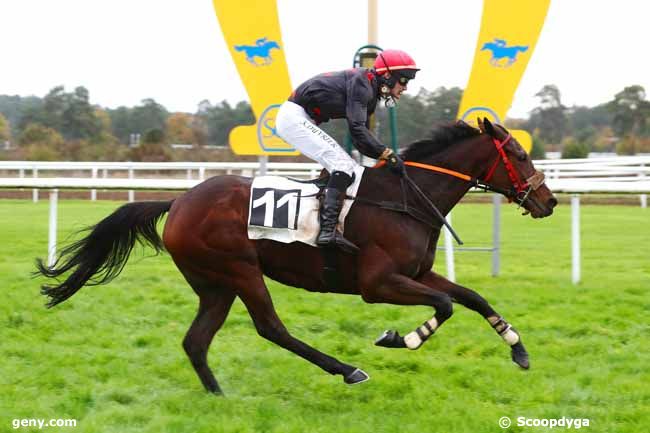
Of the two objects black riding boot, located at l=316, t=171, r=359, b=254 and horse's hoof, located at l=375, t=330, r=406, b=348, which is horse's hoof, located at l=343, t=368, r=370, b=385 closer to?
horse's hoof, located at l=375, t=330, r=406, b=348

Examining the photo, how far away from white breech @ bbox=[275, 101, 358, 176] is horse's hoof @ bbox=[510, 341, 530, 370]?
1.36m

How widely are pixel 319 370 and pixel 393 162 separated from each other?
1.37m

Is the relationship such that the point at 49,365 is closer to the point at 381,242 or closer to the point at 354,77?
the point at 381,242

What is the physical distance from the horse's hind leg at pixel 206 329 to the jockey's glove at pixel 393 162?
1182 millimetres

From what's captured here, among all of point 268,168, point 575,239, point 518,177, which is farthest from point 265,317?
point 268,168

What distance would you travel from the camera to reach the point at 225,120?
107 ft

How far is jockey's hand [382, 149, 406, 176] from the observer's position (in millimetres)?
5074

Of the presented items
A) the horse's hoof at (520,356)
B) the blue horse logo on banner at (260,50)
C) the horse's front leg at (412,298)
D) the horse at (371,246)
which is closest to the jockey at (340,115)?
the horse at (371,246)

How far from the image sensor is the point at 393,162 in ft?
16.7

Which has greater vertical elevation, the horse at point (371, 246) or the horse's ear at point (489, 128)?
the horse's ear at point (489, 128)

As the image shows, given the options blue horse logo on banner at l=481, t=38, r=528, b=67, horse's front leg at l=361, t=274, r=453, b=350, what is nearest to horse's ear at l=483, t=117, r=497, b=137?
horse's front leg at l=361, t=274, r=453, b=350

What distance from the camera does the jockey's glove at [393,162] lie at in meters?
5.06

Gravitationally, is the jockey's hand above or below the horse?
above

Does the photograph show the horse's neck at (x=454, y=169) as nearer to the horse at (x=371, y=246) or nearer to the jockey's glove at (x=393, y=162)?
the horse at (x=371, y=246)
